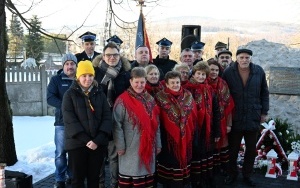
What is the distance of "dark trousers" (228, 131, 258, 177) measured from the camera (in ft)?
17.1

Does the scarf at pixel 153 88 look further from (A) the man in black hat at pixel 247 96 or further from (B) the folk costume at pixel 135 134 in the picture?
(A) the man in black hat at pixel 247 96

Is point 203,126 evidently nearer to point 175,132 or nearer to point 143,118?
point 175,132

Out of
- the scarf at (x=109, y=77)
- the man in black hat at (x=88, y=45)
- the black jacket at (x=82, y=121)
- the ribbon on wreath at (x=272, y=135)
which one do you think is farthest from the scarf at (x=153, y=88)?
the ribbon on wreath at (x=272, y=135)

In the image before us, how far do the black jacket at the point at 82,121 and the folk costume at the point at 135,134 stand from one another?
0.19 metres

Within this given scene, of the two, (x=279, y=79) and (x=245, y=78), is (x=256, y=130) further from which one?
(x=279, y=79)

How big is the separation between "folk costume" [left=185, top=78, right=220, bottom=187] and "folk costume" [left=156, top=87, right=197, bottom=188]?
236 millimetres

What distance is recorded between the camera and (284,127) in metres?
6.75

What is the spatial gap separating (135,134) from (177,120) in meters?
0.53

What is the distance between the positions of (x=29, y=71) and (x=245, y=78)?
942 cm

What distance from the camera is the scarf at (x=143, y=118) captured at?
406 centimetres

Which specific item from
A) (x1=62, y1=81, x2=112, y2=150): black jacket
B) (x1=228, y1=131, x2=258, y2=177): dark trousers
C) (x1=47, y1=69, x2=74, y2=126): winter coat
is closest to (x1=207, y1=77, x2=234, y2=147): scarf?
(x1=228, y1=131, x2=258, y2=177): dark trousers

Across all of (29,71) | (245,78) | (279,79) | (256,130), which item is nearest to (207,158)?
(256,130)

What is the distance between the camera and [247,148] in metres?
5.27

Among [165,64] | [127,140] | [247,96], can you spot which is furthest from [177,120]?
[165,64]
